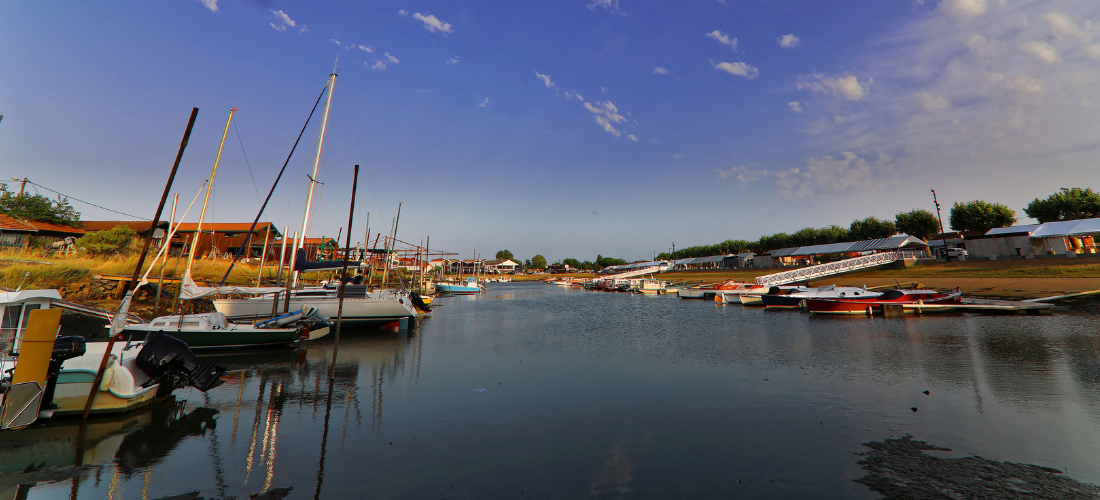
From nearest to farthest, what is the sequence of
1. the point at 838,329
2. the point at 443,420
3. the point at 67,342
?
the point at 67,342, the point at 443,420, the point at 838,329

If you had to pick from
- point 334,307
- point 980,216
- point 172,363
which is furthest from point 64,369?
point 980,216

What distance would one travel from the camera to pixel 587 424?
10.2 meters

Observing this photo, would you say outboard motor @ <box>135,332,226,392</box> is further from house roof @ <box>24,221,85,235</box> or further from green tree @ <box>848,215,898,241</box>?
green tree @ <box>848,215,898,241</box>

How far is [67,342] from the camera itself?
9.87m

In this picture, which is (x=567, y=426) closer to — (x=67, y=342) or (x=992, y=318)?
(x=67, y=342)

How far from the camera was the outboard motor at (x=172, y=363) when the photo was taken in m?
10.9

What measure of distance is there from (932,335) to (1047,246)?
46.5m

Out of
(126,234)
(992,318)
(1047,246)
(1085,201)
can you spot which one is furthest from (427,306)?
(1085,201)

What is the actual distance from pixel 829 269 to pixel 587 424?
54.8 m

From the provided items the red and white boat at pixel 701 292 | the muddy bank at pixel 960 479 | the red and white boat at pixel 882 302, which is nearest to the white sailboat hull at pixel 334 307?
the muddy bank at pixel 960 479

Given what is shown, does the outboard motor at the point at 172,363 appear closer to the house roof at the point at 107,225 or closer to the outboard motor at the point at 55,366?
the outboard motor at the point at 55,366

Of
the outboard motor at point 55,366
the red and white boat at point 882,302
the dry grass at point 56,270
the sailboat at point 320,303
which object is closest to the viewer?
the outboard motor at point 55,366

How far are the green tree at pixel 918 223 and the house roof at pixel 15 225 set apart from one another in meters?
117

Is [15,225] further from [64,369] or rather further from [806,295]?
[806,295]
